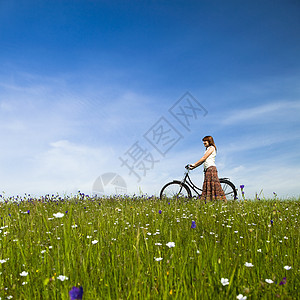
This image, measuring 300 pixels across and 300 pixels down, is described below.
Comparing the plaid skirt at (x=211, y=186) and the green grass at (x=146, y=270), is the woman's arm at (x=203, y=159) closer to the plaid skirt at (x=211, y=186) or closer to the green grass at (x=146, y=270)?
the plaid skirt at (x=211, y=186)

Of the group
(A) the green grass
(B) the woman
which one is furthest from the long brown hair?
(A) the green grass

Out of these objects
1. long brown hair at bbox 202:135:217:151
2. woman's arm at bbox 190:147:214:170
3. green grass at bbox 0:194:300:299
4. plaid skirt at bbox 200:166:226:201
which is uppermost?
long brown hair at bbox 202:135:217:151

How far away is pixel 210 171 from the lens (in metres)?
11.0

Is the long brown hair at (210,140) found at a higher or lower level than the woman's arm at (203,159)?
higher

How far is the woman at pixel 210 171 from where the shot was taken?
10867 millimetres

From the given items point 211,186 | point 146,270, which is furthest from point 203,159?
point 146,270

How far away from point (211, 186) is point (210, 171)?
0.62 metres

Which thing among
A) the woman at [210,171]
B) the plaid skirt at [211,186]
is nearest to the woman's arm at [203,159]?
the woman at [210,171]

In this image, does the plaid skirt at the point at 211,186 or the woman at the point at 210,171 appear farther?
the plaid skirt at the point at 211,186

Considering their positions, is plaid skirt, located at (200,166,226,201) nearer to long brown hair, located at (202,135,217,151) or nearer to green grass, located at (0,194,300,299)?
long brown hair, located at (202,135,217,151)

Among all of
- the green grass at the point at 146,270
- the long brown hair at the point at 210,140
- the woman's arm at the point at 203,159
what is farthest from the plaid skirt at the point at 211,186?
the green grass at the point at 146,270

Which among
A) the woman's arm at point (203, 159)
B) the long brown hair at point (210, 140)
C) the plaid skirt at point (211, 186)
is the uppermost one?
the long brown hair at point (210, 140)

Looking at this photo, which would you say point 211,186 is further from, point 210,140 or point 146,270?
point 146,270

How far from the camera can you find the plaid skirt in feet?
36.1
